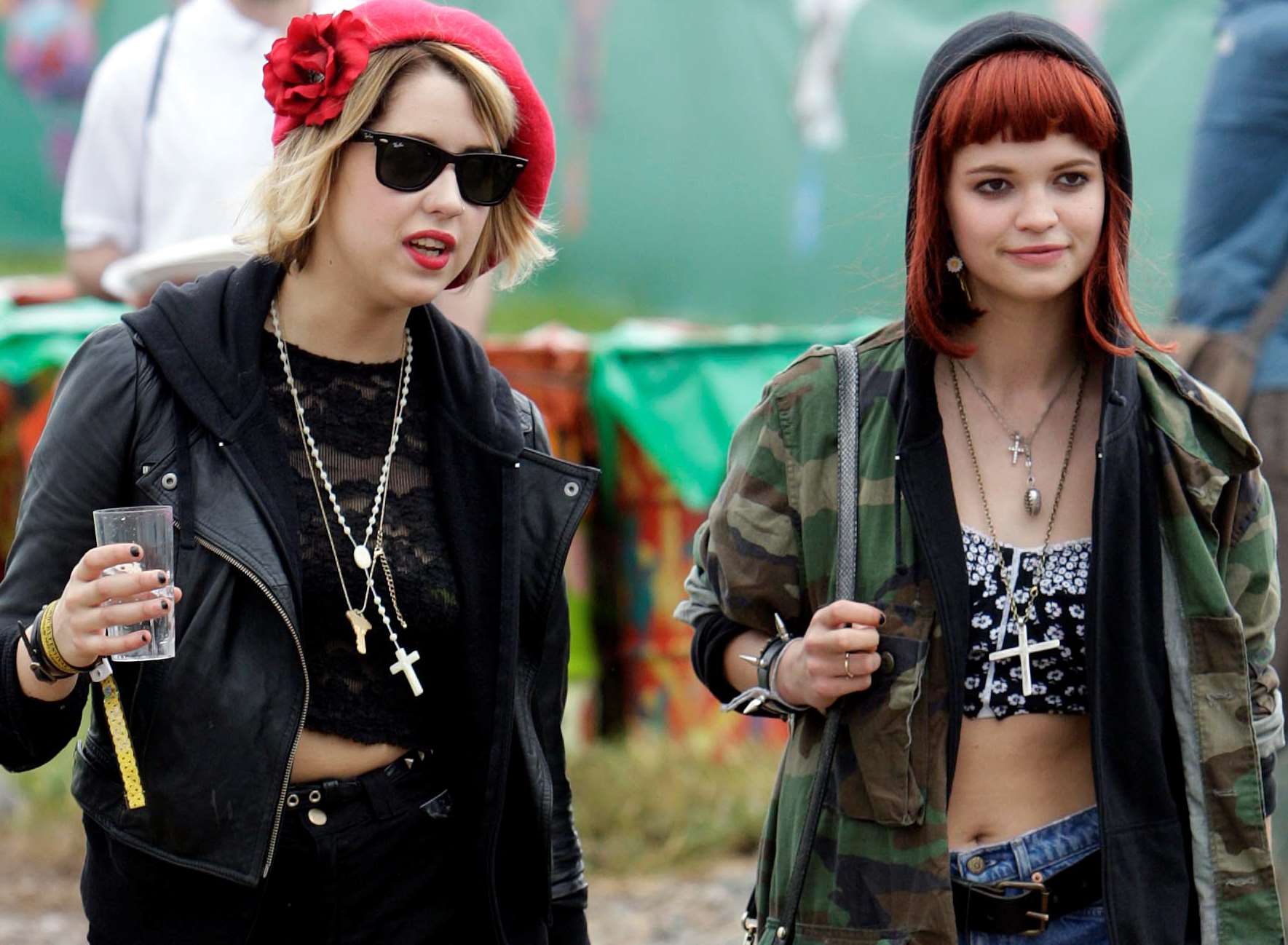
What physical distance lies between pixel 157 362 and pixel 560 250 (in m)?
8.67

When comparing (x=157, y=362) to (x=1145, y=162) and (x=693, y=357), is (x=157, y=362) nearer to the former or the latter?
(x=693, y=357)

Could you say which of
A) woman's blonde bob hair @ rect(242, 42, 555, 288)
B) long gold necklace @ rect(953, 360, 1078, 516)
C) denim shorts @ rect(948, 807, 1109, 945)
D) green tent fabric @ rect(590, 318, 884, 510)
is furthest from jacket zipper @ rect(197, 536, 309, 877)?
green tent fabric @ rect(590, 318, 884, 510)

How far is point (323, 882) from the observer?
280cm

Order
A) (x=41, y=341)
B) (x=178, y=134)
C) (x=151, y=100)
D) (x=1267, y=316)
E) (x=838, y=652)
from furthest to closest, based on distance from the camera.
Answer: (x=41, y=341), (x=151, y=100), (x=178, y=134), (x=1267, y=316), (x=838, y=652)

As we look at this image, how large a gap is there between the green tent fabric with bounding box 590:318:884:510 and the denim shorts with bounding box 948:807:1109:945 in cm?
364

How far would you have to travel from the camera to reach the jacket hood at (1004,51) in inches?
Result: 111

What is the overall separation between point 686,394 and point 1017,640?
3.87 metres

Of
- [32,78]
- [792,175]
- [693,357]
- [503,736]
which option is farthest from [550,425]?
[32,78]

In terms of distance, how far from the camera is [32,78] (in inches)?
452

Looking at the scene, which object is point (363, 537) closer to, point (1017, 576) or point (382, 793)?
point (382, 793)

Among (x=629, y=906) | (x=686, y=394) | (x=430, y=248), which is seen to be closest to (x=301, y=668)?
(x=430, y=248)

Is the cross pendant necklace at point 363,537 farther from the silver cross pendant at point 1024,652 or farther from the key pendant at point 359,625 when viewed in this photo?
the silver cross pendant at point 1024,652

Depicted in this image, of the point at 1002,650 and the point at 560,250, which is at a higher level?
the point at 560,250

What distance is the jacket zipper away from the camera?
105 inches
